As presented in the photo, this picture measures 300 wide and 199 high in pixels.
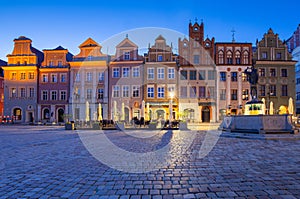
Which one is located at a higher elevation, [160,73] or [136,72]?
[136,72]

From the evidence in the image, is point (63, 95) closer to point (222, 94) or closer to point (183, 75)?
point (183, 75)

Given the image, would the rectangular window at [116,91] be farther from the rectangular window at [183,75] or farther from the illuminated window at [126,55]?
the rectangular window at [183,75]

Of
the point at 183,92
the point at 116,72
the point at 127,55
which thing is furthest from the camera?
the point at 116,72

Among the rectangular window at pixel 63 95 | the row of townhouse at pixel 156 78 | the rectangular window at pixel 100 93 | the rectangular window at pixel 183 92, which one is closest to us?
the row of townhouse at pixel 156 78

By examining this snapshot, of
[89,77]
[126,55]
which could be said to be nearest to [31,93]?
[89,77]

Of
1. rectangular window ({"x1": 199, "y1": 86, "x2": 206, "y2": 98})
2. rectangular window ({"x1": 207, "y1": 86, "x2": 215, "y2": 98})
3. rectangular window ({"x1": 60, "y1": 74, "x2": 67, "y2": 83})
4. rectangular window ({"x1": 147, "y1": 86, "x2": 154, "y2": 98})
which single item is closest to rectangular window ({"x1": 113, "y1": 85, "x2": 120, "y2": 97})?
rectangular window ({"x1": 147, "y1": 86, "x2": 154, "y2": 98})

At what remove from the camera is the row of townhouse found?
37.0m

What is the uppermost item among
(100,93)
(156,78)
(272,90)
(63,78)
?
(63,78)

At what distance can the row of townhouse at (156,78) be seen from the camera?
37.0m

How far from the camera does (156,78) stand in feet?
122

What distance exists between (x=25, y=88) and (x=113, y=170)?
129 feet

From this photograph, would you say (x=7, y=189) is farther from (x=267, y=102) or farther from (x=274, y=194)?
(x=267, y=102)

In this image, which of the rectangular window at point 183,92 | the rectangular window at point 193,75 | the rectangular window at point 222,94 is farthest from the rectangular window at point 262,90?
the rectangular window at point 183,92

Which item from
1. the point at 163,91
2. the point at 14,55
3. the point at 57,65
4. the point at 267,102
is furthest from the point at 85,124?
the point at 267,102
